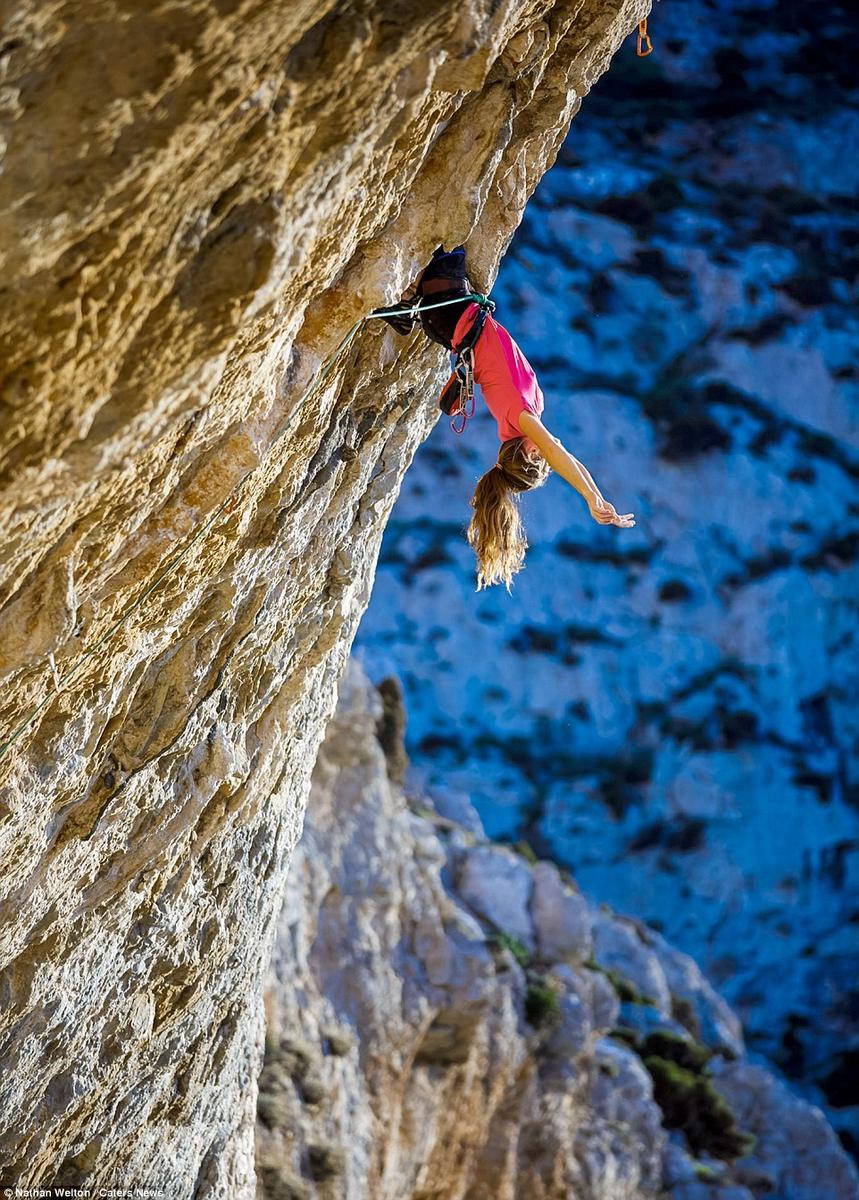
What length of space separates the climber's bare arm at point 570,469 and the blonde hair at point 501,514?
18 cm

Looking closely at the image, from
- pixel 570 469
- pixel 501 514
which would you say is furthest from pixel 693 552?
pixel 570 469

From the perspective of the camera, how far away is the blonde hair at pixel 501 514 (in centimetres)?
503

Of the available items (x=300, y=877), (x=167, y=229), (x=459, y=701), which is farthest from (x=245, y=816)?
(x=459, y=701)

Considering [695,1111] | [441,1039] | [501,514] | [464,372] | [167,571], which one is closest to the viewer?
[167,571]

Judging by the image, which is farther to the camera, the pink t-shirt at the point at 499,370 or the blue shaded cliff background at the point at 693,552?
the blue shaded cliff background at the point at 693,552

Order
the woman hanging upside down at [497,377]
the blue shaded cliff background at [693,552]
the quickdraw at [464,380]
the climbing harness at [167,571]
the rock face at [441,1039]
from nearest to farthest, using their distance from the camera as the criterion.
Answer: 1. the climbing harness at [167,571]
2. the woman hanging upside down at [497,377]
3. the quickdraw at [464,380]
4. the rock face at [441,1039]
5. the blue shaded cliff background at [693,552]

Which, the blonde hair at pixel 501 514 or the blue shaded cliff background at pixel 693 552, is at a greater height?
the blonde hair at pixel 501 514

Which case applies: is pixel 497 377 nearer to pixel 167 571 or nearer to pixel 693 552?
pixel 167 571

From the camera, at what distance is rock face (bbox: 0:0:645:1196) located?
2.36m

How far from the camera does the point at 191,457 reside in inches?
137

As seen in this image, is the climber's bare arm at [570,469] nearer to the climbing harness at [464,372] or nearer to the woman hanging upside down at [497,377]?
the woman hanging upside down at [497,377]

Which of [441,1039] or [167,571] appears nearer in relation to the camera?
[167,571]

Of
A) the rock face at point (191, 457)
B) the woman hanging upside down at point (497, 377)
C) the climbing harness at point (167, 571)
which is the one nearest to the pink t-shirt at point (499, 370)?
the woman hanging upside down at point (497, 377)

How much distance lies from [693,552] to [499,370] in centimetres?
2690
